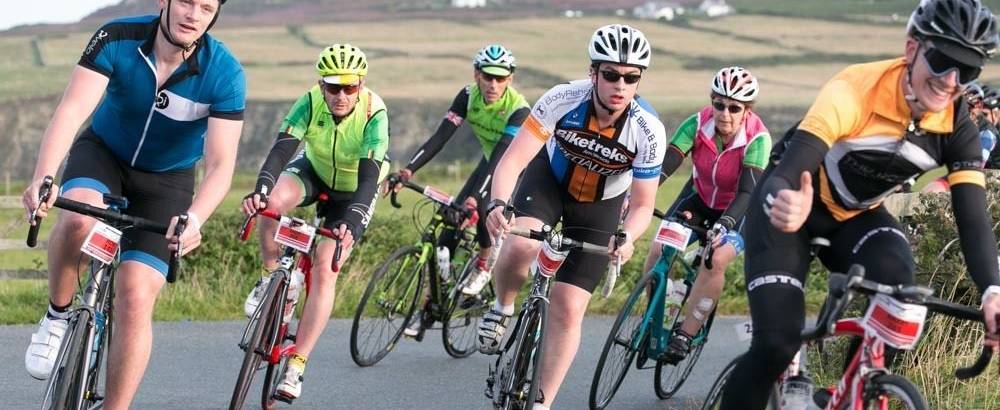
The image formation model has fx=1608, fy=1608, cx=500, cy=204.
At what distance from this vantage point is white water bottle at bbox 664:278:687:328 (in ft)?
32.9

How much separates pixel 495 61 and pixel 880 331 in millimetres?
7189

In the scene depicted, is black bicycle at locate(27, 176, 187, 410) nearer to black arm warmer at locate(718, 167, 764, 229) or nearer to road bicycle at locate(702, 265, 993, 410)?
road bicycle at locate(702, 265, 993, 410)

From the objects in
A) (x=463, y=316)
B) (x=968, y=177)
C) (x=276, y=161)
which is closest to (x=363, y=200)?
(x=276, y=161)

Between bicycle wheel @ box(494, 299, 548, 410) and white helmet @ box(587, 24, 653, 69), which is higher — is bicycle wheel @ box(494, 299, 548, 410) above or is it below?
below

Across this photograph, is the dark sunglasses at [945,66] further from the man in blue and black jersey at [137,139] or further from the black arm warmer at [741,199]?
the black arm warmer at [741,199]

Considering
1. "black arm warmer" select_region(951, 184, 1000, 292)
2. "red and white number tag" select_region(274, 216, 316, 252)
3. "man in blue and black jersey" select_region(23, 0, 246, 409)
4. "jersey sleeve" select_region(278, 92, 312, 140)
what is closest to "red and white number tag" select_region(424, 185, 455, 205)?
"jersey sleeve" select_region(278, 92, 312, 140)

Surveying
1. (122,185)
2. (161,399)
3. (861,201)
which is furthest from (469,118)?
(861,201)

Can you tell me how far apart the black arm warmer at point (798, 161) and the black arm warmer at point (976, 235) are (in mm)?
602

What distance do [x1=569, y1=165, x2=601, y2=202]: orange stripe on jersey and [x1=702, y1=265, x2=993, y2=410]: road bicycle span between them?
9.06ft

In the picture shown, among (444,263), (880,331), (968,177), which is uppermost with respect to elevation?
(968,177)

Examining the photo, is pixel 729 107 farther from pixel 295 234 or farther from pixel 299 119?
pixel 295 234

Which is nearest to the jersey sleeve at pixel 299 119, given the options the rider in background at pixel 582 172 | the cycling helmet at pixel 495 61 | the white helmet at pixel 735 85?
the rider in background at pixel 582 172

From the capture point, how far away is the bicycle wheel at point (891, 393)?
533cm

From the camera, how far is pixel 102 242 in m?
6.43
